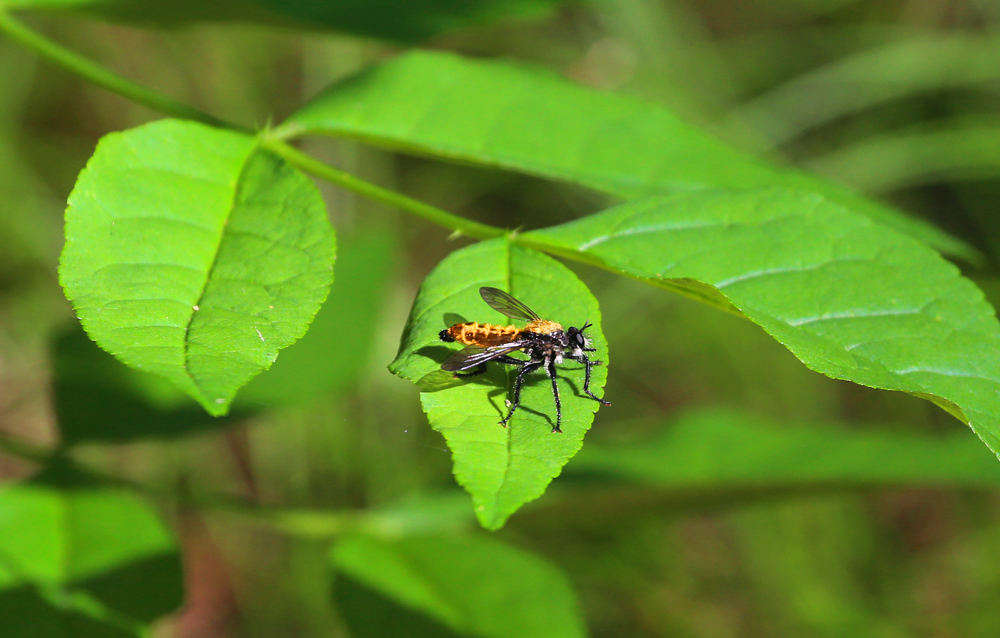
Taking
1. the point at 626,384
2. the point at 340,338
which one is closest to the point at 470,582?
the point at 340,338

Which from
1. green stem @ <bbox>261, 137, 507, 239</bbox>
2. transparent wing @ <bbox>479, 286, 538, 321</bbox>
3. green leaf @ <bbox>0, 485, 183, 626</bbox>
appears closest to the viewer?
transparent wing @ <bbox>479, 286, 538, 321</bbox>

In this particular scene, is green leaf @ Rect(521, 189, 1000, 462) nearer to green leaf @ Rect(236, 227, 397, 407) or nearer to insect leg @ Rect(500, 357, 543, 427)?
insect leg @ Rect(500, 357, 543, 427)

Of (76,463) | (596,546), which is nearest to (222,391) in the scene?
(76,463)

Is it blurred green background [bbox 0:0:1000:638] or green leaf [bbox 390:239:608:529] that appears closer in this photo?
green leaf [bbox 390:239:608:529]

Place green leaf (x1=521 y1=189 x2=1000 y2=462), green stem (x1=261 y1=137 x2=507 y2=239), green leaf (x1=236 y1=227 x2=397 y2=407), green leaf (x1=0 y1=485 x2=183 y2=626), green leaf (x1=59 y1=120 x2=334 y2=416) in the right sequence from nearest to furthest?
1. green leaf (x1=59 y1=120 x2=334 y2=416)
2. green leaf (x1=521 y1=189 x2=1000 y2=462)
3. green stem (x1=261 y1=137 x2=507 y2=239)
4. green leaf (x1=0 y1=485 x2=183 y2=626)
5. green leaf (x1=236 y1=227 x2=397 y2=407)

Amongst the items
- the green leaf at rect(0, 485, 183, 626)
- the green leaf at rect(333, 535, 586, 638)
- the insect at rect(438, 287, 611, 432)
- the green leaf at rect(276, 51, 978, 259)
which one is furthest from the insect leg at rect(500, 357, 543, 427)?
the green leaf at rect(0, 485, 183, 626)

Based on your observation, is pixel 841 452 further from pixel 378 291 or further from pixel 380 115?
pixel 380 115

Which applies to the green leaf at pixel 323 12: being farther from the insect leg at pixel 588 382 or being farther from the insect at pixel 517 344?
the insect leg at pixel 588 382
